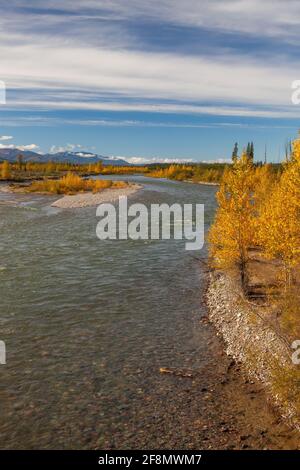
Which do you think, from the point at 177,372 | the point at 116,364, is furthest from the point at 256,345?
the point at 116,364

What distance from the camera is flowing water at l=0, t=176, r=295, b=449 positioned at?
507 inches

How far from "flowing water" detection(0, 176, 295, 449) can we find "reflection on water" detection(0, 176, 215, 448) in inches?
2.0

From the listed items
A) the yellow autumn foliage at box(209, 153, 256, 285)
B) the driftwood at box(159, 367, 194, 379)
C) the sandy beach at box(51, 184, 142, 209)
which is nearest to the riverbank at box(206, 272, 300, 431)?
the yellow autumn foliage at box(209, 153, 256, 285)

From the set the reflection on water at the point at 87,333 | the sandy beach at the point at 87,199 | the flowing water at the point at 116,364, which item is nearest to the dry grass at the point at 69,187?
the sandy beach at the point at 87,199

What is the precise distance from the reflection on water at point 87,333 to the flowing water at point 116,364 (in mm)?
50

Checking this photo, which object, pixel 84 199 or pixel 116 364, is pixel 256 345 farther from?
pixel 84 199

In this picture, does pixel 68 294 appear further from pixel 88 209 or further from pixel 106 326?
pixel 88 209

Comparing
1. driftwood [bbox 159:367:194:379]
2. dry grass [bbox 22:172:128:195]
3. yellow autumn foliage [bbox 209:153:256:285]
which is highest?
dry grass [bbox 22:172:128:195]

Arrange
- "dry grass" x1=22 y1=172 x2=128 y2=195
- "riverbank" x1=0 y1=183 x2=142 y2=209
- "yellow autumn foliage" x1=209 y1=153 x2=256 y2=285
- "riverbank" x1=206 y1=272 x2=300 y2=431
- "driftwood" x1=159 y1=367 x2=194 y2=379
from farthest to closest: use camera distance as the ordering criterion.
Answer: "dry grass" x1=22 y1=172 x2=128 y2=195, "riverbank" x1=0 y1=183 x2=142 y2=209, "yellow autumn foliage" x1=209 y1=153 x2=256 y2=285, "driftwood" x1=159 y1=367 x2=194 y2=379, "riverbank" x1=206 y1=272 x2=300 y2=431

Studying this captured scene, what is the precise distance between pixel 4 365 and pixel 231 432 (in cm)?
965

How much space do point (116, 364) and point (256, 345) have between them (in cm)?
620

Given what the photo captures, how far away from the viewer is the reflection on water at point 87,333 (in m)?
13.7

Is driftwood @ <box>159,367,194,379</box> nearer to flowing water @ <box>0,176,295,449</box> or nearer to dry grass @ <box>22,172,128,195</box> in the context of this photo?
flowing water @ <box>0,176,295,449</box>

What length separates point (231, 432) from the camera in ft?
42.3
